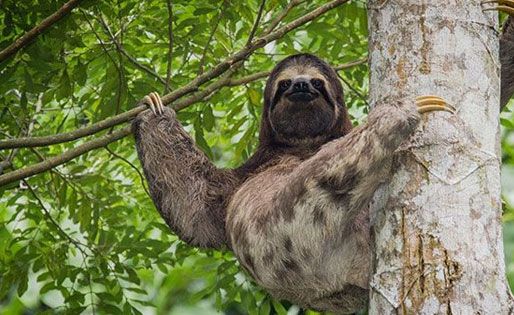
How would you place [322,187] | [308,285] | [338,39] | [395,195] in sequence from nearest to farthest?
[395,195], [322,187], [308,285], [338,39]

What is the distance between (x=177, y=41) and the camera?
7969 mm

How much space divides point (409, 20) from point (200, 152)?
287 cm

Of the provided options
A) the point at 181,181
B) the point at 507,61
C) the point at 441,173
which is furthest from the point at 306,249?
the point at 507,61

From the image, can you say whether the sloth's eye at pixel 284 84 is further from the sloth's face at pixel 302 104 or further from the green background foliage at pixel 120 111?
the green background foliage at pixel 120 111

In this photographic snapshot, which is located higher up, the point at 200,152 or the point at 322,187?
the point at 200,152

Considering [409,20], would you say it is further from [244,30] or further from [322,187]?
[244,30]

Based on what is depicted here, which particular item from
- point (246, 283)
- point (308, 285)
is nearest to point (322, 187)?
point (308, 285)

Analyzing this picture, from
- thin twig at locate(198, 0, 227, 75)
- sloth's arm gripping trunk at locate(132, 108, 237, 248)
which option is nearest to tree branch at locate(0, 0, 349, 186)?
sloth's arm gripping trunk at locate(132, 108, 237, 248)

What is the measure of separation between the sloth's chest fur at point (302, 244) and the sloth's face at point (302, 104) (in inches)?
39.1

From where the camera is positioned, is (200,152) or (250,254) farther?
(200,152)

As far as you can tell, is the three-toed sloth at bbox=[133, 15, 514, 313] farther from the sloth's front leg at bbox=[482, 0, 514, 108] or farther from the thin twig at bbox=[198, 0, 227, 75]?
the sloth's front leg at bbox=[482, 0, 514, 108]

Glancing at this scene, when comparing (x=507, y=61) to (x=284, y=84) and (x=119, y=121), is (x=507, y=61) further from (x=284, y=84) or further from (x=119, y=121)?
(x=119, y=121)

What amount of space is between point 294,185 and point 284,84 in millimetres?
1802

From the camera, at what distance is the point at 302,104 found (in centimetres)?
734
